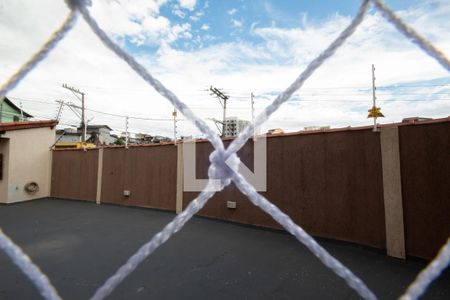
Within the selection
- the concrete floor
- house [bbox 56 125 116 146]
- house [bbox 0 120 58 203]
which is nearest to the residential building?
the concrete floor

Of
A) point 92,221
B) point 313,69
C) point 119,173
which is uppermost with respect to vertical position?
point 313,69

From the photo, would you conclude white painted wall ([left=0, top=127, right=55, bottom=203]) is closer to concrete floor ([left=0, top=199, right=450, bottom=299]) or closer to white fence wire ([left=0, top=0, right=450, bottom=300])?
concrete floor ([left=0, top=199, right=450, bottom=299])

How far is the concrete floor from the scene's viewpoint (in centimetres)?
212

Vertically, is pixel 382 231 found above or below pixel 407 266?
above

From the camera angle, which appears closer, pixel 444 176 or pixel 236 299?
pixel 236 299

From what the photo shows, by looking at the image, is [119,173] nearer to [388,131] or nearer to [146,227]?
[146,227]

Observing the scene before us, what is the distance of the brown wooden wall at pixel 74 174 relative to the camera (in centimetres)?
749

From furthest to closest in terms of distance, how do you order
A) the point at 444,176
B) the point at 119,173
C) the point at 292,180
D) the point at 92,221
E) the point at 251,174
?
the point at 119,173 < the point at 92,221 < the point at 251,174 < the point at 292,180 < the point at 444,176

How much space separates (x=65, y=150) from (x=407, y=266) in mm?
9708

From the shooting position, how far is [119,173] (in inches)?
269

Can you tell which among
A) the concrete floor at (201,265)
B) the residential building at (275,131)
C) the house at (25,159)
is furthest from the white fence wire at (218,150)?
the house at (25,159)

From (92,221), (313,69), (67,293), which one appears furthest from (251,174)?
(313,69)

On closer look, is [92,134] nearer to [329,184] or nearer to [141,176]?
[141,176]

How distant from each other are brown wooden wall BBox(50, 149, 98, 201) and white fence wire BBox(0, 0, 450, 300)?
25.7ft
